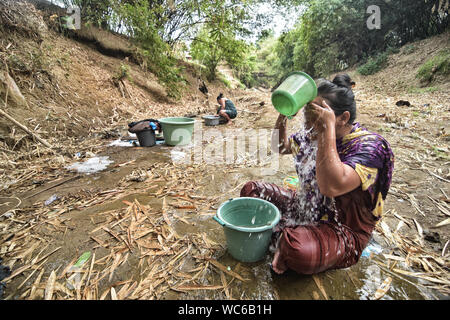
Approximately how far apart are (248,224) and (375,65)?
16.2 meters

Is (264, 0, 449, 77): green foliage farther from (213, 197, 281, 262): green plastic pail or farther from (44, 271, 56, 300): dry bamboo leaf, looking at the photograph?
(44, 271, 56, 300): dry bamboo leaf

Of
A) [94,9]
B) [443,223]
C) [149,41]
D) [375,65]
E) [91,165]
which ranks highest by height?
[94,9]

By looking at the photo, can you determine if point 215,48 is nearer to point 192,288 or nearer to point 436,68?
point 436,68

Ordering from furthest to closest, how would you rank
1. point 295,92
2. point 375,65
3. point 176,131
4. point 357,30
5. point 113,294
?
point 357,30
point 375,65
point 176,131
point 113,294
point 295,92

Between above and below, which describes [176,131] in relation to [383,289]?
above

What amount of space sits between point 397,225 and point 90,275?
2799mm

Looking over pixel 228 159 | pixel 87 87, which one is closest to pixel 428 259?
pixel 228 159

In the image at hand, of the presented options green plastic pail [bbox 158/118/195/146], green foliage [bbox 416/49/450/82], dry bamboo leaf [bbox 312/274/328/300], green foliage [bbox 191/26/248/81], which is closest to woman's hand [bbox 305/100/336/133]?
dry bamboo leaf [bbox 312/274/328/300]

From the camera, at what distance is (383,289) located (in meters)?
1.50

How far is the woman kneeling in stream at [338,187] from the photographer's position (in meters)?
1.33

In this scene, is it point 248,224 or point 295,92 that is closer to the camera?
point 295,92

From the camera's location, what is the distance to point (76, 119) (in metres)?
5.30

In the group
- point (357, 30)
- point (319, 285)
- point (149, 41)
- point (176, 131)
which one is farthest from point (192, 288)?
point (357, 30)
